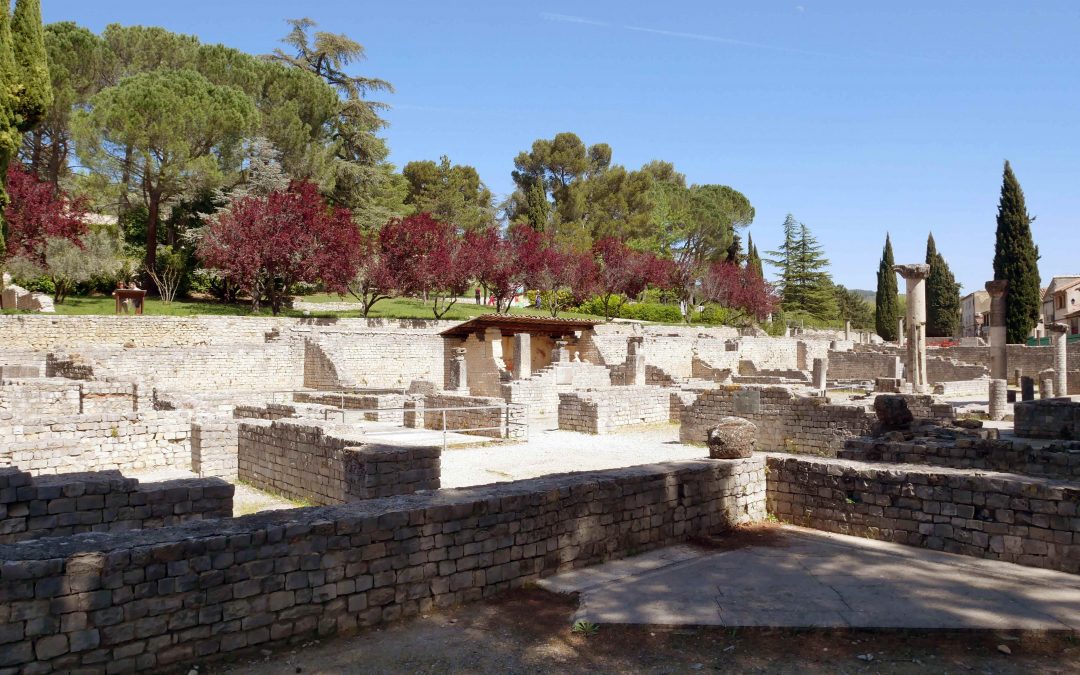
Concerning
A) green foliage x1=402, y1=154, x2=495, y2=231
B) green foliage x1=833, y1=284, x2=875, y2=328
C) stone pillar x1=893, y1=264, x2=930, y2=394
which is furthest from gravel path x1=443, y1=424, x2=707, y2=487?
green foliage x1=833, y1=284, x2=875, y2=328

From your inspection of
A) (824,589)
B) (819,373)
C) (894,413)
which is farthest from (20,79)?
(819,373)

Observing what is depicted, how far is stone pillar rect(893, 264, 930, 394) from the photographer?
2539cm

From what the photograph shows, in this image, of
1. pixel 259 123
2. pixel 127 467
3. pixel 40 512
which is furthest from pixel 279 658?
pixel 259 123

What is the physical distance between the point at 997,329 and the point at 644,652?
28.5m

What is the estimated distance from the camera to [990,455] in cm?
1065

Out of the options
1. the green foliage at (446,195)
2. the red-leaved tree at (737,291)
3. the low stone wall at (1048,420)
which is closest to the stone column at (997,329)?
the low stone wall at (1048,420)

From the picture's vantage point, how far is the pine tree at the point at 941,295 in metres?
70.5

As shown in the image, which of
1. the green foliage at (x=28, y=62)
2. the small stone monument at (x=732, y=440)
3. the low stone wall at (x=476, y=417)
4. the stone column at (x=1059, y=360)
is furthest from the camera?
the stone column at (x=1059, y=360)

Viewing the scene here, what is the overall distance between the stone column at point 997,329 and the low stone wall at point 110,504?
2797 cm

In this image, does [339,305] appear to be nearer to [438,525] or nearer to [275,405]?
[275,405]

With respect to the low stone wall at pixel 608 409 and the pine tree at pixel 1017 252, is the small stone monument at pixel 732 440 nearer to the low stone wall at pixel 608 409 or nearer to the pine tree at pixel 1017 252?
the low stone wall at pixel 608 409

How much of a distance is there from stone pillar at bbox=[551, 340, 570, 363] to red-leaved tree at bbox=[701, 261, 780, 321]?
2713 cm

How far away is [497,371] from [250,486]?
60.9ft

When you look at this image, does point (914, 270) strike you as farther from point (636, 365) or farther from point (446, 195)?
point (446, 195)
